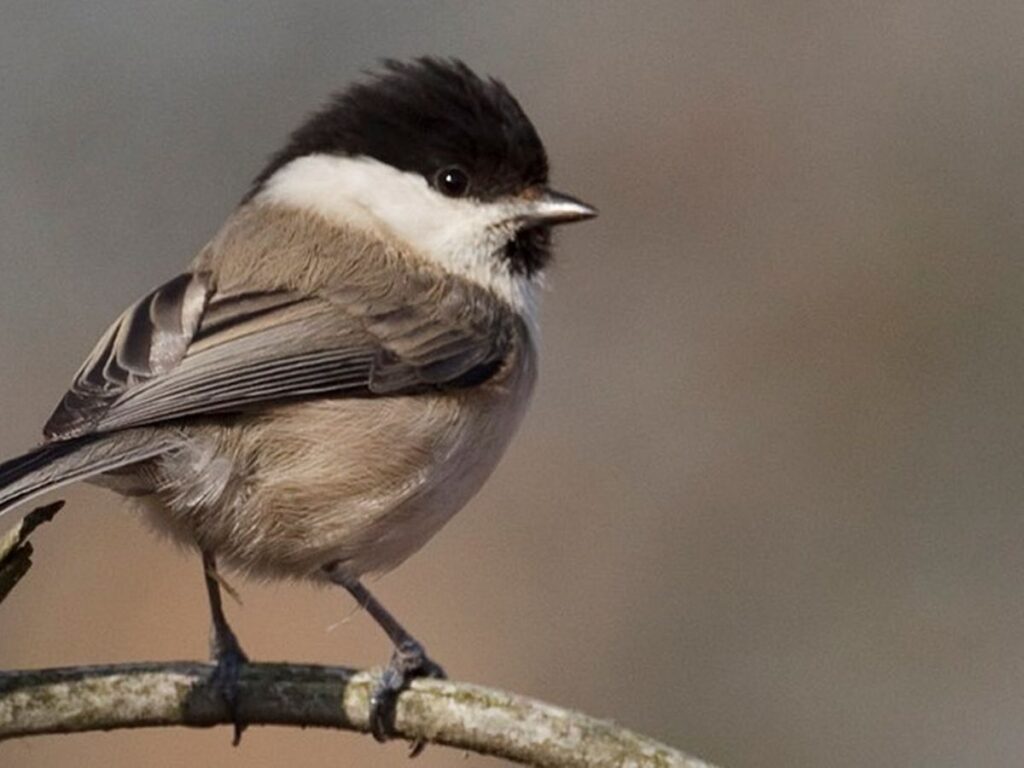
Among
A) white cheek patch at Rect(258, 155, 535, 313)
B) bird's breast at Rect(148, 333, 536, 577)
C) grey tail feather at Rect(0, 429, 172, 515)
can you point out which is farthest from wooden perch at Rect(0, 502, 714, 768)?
white cheek patch at Rect(258, 155, 535, 313)

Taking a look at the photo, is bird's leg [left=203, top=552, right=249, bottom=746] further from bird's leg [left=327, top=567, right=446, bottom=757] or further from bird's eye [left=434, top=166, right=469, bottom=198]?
bird's eye [left=434, top=166, right=469, bottom=198]

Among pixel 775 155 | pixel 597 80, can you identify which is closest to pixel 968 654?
pixel 775 155

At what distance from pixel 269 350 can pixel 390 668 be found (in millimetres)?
622

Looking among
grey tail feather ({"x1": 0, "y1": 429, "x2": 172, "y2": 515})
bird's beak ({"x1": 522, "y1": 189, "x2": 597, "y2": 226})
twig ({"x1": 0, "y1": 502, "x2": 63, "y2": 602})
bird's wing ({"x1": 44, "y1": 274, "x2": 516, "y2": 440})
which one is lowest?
twig ({"x1": 0, "y1": 502, "x2": 63, "y2": 602})

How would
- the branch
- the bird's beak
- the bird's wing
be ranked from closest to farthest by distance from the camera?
the branch
the bird's wing
the bird's beak

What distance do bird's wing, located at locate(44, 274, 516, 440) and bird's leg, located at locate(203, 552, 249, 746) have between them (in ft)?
1.12

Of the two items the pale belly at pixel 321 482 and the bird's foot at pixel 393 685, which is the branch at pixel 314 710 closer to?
the bird's foot at pixel 393 685

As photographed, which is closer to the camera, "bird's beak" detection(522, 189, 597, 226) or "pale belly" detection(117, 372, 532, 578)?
"pale belly" detection(117, 372, 532, 578)

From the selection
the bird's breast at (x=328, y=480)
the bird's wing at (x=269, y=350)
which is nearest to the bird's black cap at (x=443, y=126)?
the bird's wing at (x=269, y=350)

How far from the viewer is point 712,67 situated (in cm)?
662

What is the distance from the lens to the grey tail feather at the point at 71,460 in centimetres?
286

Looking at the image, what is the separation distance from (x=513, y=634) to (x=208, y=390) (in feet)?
6.79

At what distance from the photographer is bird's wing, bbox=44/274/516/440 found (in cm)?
313

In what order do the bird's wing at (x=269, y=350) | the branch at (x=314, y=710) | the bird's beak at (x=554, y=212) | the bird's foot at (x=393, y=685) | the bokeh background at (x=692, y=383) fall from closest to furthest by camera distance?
the branch at (x=314, y=710), the bird's foot at (x=393, y=685), the bird's wing at (x=269, y=350), the bird's beak at (x=554, y=212), the bokeh background at (x=692, y=383)
